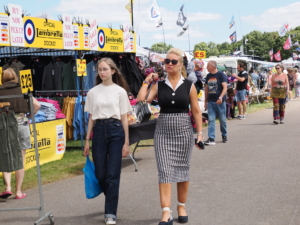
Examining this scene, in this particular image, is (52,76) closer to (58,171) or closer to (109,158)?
(58,171)

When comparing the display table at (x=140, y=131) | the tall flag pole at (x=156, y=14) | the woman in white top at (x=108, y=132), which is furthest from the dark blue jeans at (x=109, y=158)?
the tall flag pole at (x=156, y=14)

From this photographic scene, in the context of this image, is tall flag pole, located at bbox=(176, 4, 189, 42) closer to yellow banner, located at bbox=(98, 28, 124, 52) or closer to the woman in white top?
yellow banner, located at bbox=(98, 28, 124, 52)

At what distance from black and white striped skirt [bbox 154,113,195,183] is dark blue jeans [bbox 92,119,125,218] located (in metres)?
0.51

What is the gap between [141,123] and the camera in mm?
8570

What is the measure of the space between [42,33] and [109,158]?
517 cm

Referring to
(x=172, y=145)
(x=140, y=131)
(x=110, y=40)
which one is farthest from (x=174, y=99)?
(x=110, y=40)

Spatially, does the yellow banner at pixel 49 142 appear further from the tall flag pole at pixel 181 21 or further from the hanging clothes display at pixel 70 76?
the tall flag pole at pixel 181 21

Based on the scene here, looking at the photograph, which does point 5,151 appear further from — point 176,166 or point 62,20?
point 62,20

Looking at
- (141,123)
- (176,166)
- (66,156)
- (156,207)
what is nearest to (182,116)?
(176,166)

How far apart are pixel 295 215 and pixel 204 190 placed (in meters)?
1.65

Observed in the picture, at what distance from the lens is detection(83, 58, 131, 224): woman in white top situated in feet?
17.4

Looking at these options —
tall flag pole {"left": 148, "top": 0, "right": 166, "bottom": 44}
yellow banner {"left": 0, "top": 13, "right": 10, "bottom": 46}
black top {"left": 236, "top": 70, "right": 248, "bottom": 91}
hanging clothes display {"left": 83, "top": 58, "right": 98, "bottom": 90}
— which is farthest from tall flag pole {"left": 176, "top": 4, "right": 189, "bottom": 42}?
yellow banner {"left": 0, "top": 13, "right": 10, "bottom": 46}

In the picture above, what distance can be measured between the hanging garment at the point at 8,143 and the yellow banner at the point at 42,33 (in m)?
3.51

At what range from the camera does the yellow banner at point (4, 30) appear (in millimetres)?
8635
